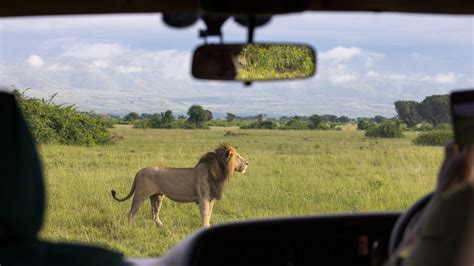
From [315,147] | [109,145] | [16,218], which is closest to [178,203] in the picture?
[109,145]

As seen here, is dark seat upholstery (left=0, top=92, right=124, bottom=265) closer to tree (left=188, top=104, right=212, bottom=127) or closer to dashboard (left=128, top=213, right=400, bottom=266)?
dashboard (left=128, top=213, right=400, bottom=266)

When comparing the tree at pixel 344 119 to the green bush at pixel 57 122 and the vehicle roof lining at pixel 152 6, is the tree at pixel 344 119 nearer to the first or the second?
the green bush at pixel 57 122

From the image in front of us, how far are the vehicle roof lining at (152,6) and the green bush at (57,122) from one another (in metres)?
4.03

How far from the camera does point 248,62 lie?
302 cm

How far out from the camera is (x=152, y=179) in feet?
27.6

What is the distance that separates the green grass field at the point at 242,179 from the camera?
8.96m

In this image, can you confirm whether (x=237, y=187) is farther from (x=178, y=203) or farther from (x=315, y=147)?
(x=315, y=147)

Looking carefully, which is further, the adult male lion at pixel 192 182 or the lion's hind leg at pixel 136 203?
the lion's hind leg at pixel 136 203

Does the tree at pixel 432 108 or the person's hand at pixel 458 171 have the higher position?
the person's hand at pixel 458 171

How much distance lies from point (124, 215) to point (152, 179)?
80 centimetres

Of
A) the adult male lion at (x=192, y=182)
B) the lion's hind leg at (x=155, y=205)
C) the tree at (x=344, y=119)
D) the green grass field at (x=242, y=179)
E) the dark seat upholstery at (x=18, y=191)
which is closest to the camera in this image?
the dark seat upholstery at (x=18, y=191)

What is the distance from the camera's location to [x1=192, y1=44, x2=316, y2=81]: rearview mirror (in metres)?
2.96

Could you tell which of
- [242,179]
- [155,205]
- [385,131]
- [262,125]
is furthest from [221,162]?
[385,131]

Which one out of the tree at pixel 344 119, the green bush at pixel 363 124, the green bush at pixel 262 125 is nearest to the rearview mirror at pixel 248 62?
the tree at pixel 344 119
